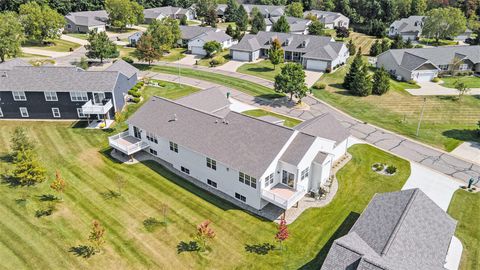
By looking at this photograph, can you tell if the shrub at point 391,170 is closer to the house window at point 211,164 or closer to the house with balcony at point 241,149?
the house with balcony at point 241,149

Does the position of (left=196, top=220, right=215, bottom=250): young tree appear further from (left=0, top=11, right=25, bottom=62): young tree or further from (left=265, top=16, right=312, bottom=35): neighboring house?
(left=265, top=16, right=312, bottom=35): neighboring house

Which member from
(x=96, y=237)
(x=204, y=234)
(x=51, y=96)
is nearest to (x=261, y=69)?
(x=51, y=96)

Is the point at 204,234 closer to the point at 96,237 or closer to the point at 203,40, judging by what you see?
the point at 96,237

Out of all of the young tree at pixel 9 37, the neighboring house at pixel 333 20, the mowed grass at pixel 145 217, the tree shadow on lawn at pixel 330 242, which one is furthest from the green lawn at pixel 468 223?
the neighboring house at pixel 333 20

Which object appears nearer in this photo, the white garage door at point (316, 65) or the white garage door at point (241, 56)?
the white garage door at point (316, 65)

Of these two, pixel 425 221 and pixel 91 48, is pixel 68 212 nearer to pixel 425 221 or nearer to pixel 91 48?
pixel 425 221

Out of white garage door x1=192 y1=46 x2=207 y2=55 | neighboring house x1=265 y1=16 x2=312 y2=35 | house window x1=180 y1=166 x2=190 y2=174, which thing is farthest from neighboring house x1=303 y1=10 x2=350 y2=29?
house window x1=180 y1=166 x2=190 y2=174

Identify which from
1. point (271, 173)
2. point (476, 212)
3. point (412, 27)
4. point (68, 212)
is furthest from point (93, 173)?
point (412, 27)
